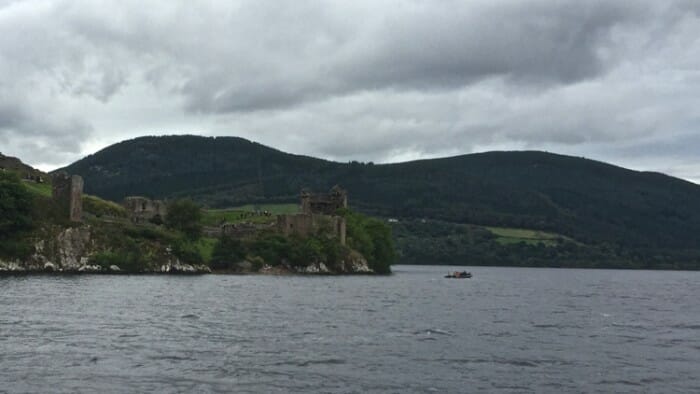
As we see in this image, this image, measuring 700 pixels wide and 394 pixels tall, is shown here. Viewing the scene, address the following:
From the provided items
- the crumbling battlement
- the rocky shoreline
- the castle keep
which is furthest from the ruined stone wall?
the crumbling battlement

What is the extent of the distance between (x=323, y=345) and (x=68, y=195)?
266ft

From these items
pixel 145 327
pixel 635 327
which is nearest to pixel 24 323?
pixel 145 327

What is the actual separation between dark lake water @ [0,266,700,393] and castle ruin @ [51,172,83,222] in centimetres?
4224

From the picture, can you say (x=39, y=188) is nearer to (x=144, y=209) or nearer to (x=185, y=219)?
(x=144, y=209)

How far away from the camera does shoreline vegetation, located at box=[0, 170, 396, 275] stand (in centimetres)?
10406

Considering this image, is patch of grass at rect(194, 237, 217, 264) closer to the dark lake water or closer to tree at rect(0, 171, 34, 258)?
tree at rect(0, 171, 34, 258)

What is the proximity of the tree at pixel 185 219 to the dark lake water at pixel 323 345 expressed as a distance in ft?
182

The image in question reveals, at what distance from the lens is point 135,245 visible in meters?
114

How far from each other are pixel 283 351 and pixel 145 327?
10793 mm

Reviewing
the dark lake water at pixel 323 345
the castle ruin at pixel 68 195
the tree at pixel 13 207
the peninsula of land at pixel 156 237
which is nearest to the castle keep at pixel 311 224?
the peninsula of land at pixel 156 237

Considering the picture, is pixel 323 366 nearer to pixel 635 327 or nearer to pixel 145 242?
pixel 635 327

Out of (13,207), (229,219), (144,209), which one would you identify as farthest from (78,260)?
(229,219)

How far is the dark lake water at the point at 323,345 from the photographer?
3186 cm

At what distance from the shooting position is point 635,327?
2222 inches
